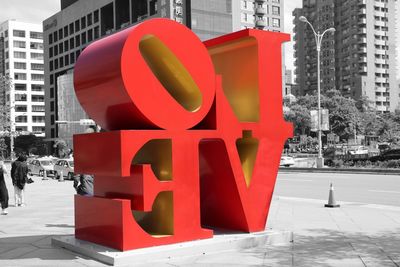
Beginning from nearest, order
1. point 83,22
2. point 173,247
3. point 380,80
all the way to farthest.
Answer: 1. point 173,247
2. point 83,22
3. point 380,80

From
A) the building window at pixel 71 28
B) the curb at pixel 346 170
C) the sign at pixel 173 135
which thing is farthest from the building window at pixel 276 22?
the sign at pixel 173 135

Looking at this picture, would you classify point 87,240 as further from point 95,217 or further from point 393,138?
point 393,138

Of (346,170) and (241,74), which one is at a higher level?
(241,74)

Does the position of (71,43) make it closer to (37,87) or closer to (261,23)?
(37,87)

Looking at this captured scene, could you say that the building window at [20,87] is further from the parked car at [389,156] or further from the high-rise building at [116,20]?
the parked car at [389,156]

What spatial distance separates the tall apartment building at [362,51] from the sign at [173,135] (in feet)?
409

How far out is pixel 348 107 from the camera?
77500mm

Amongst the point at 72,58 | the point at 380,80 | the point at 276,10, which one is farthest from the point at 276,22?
the point at 380,80

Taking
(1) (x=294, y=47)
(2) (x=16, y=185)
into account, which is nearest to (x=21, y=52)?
(1) (x=294, y=47)

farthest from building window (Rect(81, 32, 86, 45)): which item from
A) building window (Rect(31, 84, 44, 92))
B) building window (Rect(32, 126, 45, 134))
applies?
building window (Rect(32, 126, 45, 134))

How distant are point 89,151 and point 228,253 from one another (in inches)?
114

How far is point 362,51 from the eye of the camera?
435ft

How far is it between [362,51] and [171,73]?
132m

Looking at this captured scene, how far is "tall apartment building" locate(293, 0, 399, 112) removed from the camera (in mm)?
131750
